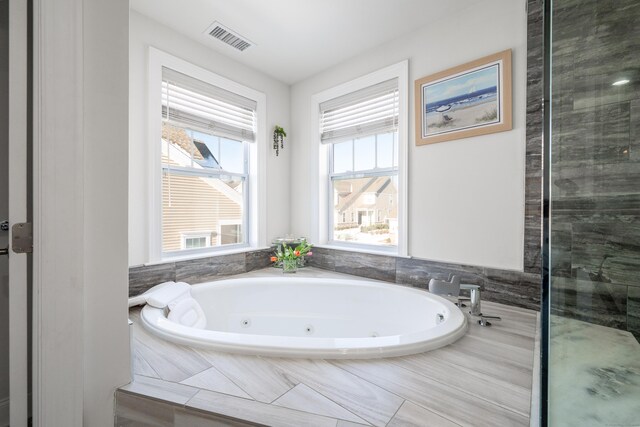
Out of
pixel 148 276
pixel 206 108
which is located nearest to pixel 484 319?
pixel 148 276

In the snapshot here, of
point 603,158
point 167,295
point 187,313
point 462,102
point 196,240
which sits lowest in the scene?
point 187,313

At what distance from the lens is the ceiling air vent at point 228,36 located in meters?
2.13

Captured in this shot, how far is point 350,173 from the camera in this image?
107 inches

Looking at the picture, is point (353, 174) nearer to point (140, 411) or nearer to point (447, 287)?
point (447, 287)

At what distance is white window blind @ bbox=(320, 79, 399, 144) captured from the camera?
2373 millimetres

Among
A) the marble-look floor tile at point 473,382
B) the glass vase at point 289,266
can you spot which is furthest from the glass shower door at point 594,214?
the glass vase at point 289,266

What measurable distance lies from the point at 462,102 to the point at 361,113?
856mm

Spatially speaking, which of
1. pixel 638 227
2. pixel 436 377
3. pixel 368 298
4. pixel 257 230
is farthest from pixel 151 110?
pixel 638 227

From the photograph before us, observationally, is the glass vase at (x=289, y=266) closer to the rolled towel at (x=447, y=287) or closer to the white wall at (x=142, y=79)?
the white wall at (x=142, y=79)

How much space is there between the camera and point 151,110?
80.7 inches

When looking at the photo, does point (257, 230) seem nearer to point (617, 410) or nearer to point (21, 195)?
point (21, 195)

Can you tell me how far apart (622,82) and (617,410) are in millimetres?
1203

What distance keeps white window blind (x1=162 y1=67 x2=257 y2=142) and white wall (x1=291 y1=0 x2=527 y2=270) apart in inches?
49.6

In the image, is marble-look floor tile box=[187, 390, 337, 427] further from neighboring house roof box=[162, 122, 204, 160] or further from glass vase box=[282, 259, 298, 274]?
neighboring house roof box=[162, 122, 204, 160]
